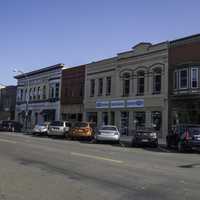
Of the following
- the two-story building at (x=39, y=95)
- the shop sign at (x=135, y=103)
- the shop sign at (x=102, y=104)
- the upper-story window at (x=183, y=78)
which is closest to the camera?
the upper-story window at (x=183, y=78)

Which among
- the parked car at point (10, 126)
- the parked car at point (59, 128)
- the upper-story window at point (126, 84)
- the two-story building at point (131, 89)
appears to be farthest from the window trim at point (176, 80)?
the parked car at point (10, 126)

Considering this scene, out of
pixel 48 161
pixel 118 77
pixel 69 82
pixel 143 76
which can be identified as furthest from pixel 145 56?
pixel 48 161

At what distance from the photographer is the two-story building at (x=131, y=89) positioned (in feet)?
134

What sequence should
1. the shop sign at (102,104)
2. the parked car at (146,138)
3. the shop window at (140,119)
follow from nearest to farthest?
the parked car at (146,138) → the shop window at (140,119) → the shop sign at (102,104)

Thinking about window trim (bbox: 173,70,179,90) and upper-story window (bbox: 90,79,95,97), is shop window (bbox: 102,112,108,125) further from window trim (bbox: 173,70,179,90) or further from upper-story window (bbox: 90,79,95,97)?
window trim (bbox: 173,70,179,90)

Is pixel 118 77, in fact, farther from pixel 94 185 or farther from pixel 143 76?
pixel 94 185

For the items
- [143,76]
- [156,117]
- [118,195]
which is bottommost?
[118,195]

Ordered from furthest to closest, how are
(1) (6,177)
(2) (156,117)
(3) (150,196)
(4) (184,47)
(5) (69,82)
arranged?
(5) (69,82), (2) (156,117), (4) (184,47), (1) (6,177), (3) (150,196)

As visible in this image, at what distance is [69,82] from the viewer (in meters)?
56.3

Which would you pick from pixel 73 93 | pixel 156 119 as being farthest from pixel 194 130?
pixel 73 93

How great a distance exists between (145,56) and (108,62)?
6.77 metres

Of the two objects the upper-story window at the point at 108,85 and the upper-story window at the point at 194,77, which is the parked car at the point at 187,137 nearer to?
the upper-story window at the point at 194,77

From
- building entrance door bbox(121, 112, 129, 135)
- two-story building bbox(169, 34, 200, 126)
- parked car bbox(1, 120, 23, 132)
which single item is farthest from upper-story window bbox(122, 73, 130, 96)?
parked car bbox(1, 120, 23, 132)

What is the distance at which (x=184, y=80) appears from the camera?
37.9 metres
